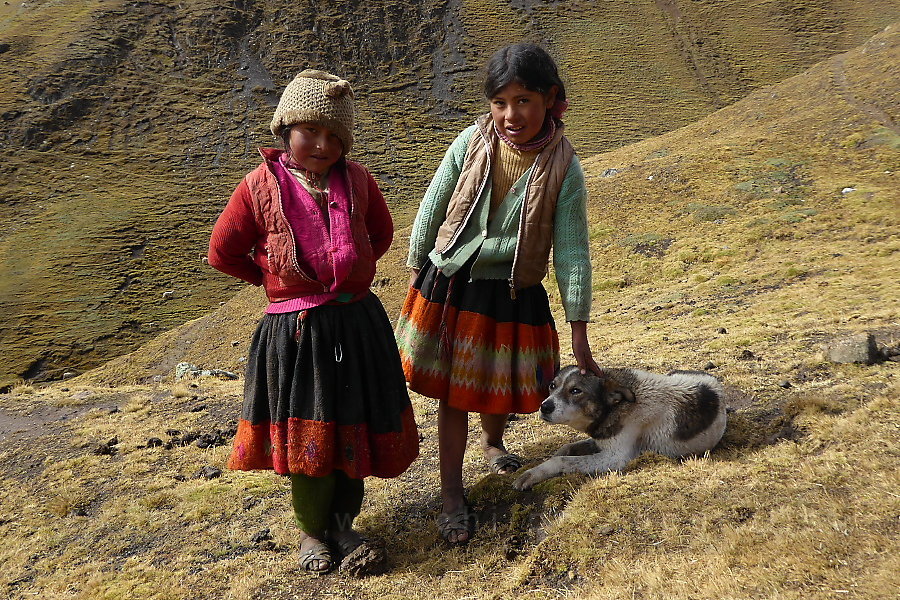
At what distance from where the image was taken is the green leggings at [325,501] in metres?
4.04

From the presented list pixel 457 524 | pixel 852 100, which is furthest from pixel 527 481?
pixel 852 100

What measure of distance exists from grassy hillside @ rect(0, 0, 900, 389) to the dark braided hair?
75.2 feet

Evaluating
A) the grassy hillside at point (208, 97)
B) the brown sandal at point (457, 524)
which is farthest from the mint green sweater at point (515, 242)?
the grassy hillside at point (208, 97)

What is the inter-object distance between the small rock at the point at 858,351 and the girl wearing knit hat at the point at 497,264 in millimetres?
2745

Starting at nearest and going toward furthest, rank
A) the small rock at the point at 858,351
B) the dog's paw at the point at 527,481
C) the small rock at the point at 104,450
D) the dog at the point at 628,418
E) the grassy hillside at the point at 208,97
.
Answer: the dog at the point at 628,418
the dog's paw at the point at 527,481
the small rock at the point at 858,351
the small rock at the point at 104,450
the grassy hillside at the point at 208,97

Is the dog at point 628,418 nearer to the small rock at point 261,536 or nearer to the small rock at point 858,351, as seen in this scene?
the small rock at point 858,351

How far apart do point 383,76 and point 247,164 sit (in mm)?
17369

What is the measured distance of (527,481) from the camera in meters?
4.41

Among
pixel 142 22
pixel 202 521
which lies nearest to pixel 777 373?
pixel 202 521

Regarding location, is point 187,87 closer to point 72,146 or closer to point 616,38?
point 72,146

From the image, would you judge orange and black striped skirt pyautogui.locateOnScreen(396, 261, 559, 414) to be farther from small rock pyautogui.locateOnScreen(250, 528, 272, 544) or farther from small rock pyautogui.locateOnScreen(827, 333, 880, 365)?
small rock pyautogui.locateOnScreen(827, 333, 880, 365)

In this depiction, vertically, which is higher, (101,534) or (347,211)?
(347,211)

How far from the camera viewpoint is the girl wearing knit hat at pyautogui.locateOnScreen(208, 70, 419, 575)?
3715 mm

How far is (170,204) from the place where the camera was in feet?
113
